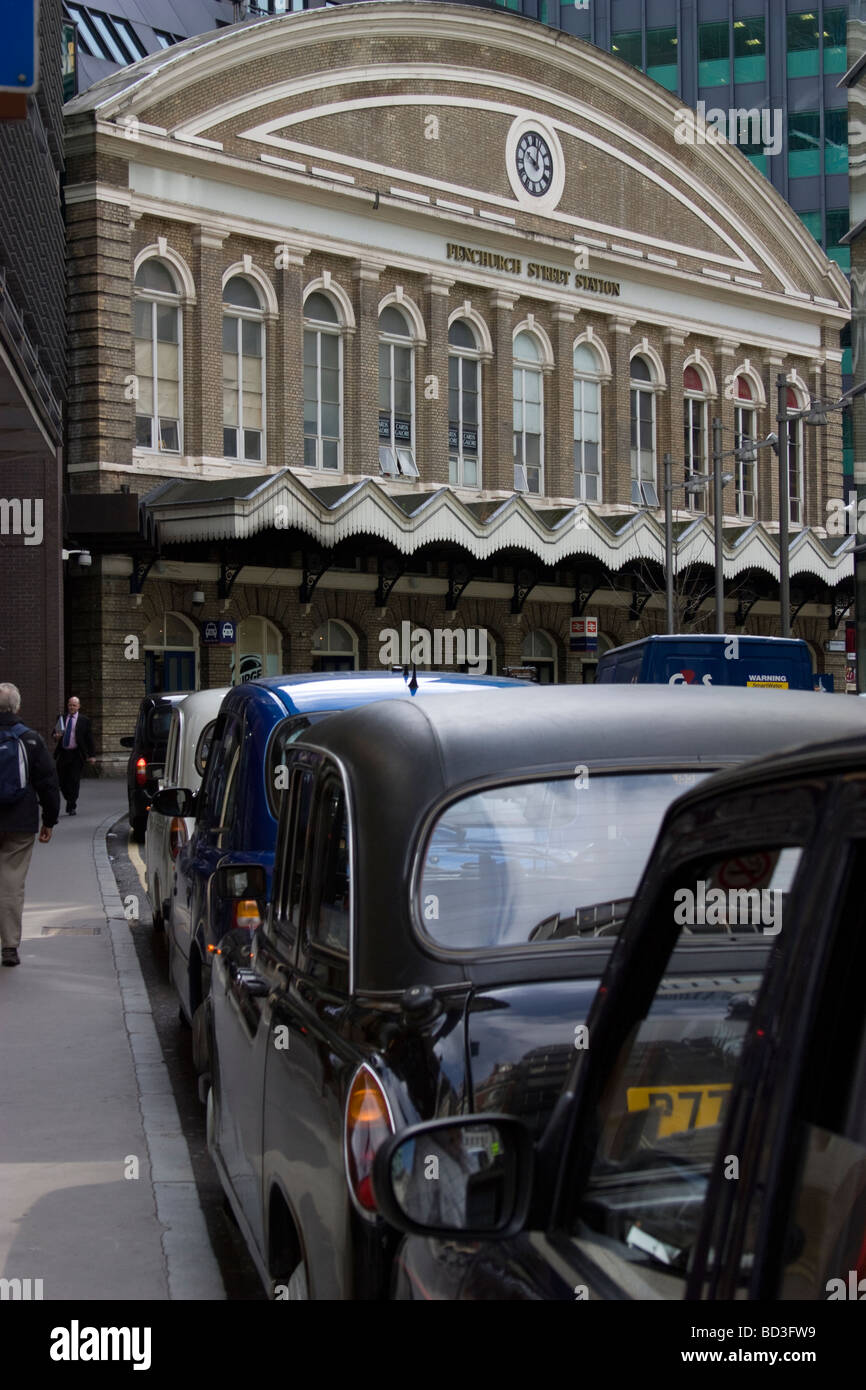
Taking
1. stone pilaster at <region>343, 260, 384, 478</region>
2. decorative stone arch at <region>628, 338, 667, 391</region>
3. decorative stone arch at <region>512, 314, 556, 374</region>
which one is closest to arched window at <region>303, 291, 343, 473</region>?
stone pilaster at <region>343, 260, 384, 478</region>

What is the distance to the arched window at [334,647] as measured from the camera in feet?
132

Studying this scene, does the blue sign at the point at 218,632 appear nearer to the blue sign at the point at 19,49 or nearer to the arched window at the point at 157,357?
the arched window at the point at 157,357

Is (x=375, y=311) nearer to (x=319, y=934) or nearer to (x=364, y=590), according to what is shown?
(x=364, y=590)

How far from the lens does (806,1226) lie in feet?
5.12

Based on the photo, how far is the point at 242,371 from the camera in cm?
3906

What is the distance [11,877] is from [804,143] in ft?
228

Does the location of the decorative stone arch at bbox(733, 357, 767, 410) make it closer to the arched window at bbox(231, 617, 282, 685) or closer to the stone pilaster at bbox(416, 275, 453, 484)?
the stone pilaster at bbox(416, 275, 453, 484)

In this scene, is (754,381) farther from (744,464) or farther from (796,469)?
(796,469)

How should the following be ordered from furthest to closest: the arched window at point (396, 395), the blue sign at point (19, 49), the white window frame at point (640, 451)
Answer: the white window frame at point (640, 451) → the arched window at point (396, 395) → the blue sign at point (19, 49)

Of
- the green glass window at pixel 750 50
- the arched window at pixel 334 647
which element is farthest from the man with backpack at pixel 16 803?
the green glass window at pixel 750 50

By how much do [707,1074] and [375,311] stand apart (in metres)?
40.9

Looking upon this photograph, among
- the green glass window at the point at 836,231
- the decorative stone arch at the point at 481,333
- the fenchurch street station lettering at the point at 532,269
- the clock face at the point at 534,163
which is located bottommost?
the decorative stone arch at the point at 481,333

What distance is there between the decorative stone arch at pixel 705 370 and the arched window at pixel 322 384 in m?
13.7
